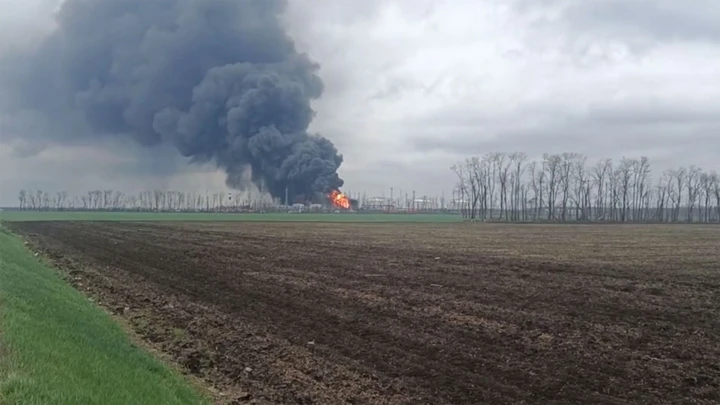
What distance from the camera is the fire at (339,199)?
151625 mm

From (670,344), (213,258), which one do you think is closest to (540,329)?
(670,344)

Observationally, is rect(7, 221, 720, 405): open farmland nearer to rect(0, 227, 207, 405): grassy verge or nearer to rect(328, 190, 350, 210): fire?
rect(0, 227, 207, 405): grassy verge

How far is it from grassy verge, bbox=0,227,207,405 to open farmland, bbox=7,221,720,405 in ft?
3.41

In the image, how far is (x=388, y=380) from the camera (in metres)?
9.89

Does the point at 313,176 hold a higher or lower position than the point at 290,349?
higher

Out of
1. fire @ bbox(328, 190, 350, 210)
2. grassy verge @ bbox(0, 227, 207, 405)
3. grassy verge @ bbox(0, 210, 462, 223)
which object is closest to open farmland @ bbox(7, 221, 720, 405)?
grassy verge @ bbox(0, 227, 207, 405)

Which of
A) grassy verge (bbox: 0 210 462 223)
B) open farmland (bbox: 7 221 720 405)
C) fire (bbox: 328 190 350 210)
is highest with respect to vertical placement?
fire (bbox: 328 190 350 210)

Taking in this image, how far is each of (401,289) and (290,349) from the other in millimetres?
8524

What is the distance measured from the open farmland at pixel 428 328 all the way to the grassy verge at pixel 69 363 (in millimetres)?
1040

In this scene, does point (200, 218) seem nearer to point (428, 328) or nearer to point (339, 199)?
point (339, 199)

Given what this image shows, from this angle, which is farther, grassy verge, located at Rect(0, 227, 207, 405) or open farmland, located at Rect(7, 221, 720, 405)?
open farmland, located at Rect(7, 221, 720, 405)

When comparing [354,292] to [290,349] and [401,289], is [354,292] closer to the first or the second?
[401,289]

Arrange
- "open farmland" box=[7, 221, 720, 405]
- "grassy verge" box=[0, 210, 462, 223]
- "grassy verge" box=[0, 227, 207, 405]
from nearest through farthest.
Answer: "grassy verge" box=[0, 227, 207, 405] < "open farmland" box=[7, 221, 720, 405] < "grassy verge" box=[0, 210, 462, 223]

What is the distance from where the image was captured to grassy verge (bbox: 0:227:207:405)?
6.28 metres
